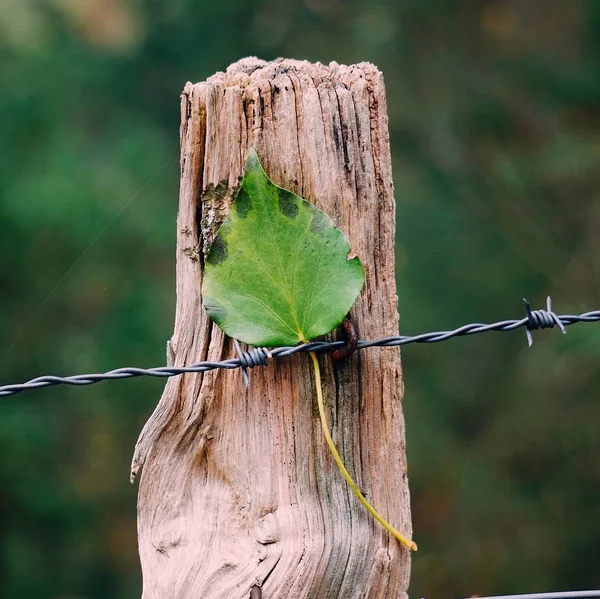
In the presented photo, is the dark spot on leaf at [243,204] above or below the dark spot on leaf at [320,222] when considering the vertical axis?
above

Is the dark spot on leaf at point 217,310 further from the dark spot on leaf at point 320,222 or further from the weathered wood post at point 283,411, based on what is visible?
the dark spot on leaf at point 320,222

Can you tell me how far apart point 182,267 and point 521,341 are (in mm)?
3212

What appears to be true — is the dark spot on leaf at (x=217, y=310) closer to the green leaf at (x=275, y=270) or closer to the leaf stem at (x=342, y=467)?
the green leaf at (x=275, y=270)

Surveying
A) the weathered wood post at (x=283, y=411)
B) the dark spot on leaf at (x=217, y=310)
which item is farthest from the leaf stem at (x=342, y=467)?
the dark spot on leaf at (x=217, y=310)

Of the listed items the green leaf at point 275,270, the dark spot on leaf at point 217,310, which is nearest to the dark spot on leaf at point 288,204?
the green leaf at point 275,270

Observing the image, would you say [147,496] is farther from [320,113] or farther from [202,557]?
[320,113]

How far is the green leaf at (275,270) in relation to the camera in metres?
1.04

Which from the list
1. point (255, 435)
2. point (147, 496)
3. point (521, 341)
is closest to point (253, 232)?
point (255, 435)

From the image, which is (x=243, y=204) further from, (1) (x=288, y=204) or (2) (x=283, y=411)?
(2) (x=283, y=411)

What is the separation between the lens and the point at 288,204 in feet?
3.43

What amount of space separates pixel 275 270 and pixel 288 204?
0.08m

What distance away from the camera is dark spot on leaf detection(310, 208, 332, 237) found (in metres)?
1.04

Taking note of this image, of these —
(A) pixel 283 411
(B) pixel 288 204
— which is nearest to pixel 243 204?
(B) pixel 288 204

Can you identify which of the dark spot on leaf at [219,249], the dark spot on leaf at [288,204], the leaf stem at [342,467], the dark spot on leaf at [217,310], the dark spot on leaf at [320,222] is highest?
the dark spot on leaf at [288,204]
